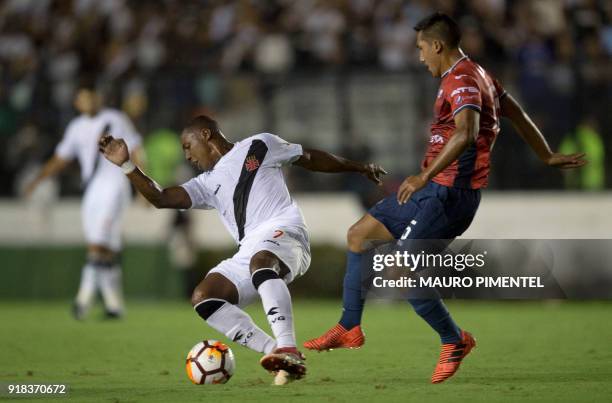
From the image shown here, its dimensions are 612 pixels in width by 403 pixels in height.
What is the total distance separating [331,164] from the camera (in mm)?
9070

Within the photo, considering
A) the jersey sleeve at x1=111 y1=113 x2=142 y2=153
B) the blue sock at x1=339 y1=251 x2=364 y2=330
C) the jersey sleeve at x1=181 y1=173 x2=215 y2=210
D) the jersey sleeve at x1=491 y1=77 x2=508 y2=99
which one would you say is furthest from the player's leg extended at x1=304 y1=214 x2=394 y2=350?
the jersey sleeve at x1=111 y1=113 x2=142 y2=153

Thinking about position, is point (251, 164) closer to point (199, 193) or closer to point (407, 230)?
point (199, 193)

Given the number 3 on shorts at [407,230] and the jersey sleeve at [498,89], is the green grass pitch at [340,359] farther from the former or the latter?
the jersey sleeve at [498,89]

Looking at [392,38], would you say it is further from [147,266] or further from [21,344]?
[21,344]

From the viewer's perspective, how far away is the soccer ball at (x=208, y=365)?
8.20m

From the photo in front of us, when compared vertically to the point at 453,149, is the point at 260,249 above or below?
below

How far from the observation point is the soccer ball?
8.20m

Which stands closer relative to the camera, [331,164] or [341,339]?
[341,339]

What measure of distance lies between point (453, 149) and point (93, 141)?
25.5 feet

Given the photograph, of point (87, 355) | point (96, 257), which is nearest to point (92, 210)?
point (96, 257)

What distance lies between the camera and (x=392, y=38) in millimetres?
19203

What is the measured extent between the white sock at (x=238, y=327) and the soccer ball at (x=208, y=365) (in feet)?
0.45

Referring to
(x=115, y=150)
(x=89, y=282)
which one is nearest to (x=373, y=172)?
(x=115, y=150)

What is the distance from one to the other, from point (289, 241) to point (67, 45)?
13.5 meters
